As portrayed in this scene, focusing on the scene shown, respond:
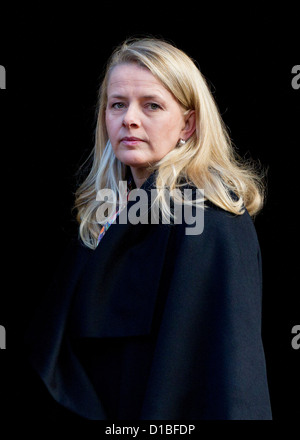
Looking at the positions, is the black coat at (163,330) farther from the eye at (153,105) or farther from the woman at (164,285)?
the eye at (153,105)

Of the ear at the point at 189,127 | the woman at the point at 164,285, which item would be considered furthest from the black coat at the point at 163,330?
the ear at the point at 189,127

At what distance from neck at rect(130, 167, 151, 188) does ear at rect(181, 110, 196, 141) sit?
214mm

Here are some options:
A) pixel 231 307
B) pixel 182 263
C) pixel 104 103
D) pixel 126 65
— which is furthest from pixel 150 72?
pixel 231 307

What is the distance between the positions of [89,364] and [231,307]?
0.61m

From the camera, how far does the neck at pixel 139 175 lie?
9.22 ft

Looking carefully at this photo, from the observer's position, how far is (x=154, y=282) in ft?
7.99

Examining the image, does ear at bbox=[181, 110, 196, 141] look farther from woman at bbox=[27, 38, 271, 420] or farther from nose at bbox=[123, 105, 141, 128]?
nose at bbox=[123, 105, 141, 128]

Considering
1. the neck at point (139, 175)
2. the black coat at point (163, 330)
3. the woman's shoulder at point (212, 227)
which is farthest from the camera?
the neck at point (139, 175)

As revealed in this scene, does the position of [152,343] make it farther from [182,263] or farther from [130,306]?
[182,263]

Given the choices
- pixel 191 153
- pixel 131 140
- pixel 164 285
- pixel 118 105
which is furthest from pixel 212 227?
pixel 118 105

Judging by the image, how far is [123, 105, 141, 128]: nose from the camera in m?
2.60

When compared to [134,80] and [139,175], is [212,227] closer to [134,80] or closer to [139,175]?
[139,175]

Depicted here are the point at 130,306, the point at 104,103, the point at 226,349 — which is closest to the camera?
A: the point at 226,349

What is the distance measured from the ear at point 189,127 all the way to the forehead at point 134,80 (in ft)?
0.52
